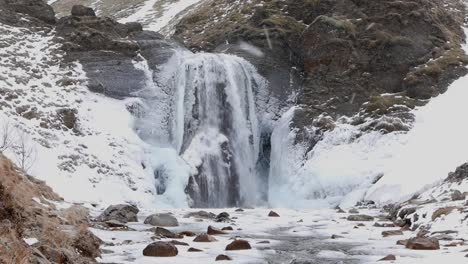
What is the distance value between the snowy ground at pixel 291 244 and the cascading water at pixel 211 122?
10.2 metres

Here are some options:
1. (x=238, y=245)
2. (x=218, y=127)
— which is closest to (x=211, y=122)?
(x=218, y=127)

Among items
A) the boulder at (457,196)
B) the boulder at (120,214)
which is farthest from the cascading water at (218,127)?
the boulder at (457,196)

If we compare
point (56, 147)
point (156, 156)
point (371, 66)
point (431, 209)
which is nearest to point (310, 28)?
point (371, 66)

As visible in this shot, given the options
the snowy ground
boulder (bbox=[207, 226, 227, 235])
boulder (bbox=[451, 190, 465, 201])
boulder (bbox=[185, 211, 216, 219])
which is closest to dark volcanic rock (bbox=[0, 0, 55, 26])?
the snowy ground

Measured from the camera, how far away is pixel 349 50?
3688cm

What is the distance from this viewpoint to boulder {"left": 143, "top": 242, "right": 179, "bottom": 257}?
11125 mm

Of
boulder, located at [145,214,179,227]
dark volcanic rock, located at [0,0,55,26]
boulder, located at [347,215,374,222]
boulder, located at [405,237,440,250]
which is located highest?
dark volcanic rock, located at [0,0,55,26]

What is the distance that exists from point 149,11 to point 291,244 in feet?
206

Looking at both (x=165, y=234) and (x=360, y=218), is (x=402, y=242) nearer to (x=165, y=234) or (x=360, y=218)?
(x=165, y=234)

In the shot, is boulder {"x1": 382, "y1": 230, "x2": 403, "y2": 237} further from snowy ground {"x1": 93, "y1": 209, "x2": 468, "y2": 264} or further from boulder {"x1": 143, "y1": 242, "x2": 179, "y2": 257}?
boulder {"x1": 143, "y1": 242, "x2": 179, "y2": 257}

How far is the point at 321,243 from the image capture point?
14766 millimetres

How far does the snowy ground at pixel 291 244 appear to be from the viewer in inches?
444

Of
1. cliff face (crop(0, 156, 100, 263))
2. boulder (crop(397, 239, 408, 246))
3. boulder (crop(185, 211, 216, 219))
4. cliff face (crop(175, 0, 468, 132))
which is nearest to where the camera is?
cliff face (crop(0, 156, 100, 263))

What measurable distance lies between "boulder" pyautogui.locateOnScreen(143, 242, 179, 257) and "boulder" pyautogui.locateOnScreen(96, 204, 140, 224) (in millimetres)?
6548
